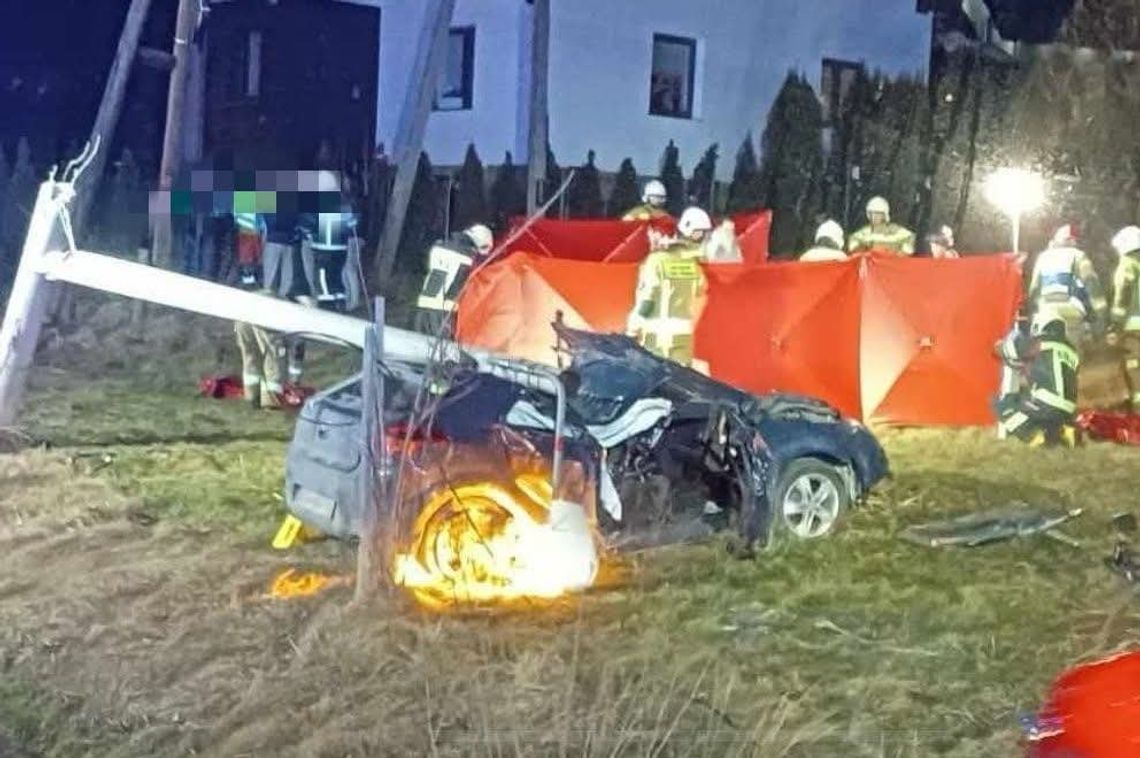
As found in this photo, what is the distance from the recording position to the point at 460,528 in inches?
324

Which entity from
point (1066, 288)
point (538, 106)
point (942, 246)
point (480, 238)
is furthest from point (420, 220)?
point (1066, 288)

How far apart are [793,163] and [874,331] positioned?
14553 mm

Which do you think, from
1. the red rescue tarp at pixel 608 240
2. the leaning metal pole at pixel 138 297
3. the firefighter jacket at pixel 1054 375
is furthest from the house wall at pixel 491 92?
the leaning metal pole at pixel 138 297

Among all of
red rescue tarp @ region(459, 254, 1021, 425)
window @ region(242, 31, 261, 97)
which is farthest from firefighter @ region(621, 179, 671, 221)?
window @ region(242, 31, 261, 97)

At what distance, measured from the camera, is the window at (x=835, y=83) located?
30.5 metres

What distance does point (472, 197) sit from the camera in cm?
Result: 2591

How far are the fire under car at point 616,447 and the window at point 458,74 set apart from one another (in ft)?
62.8

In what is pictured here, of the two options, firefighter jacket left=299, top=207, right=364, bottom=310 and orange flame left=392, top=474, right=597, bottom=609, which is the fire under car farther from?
firefighter jacket left=299, top=207, right=364, bottom=310

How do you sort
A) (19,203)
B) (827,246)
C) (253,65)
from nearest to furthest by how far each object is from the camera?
(827,246), (19,203), (253,65)

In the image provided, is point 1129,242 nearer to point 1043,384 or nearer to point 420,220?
point 1043,384

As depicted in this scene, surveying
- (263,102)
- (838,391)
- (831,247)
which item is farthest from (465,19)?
(838,391)

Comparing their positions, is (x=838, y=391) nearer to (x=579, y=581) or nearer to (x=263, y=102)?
(x=579, y=581)

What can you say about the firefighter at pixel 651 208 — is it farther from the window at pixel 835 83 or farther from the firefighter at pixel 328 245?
the window at pixel 835 83

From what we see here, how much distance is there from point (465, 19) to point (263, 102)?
13.8 feet
